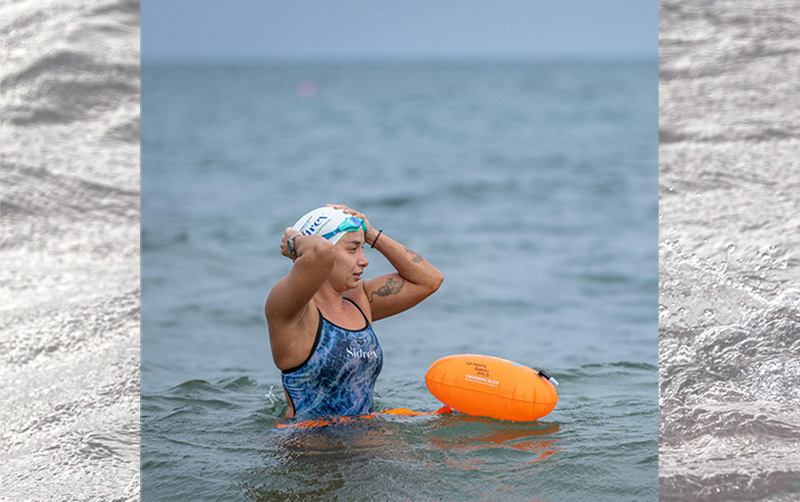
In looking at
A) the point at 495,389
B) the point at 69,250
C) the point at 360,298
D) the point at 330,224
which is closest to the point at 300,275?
the point at 330,224

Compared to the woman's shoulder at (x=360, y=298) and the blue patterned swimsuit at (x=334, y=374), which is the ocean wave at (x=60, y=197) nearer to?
the blue patterned swimsuit at (x=334, y=374)

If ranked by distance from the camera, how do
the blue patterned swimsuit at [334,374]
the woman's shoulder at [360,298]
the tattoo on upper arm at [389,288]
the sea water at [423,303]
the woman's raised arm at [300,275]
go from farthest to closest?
the tattoo on upper arm at [389,288] → the woman's shoulder at [360,298] → the blue patterned swimsuit at [334,374] → the sea water at [423,303] → the woman's raised arm at [300,275]

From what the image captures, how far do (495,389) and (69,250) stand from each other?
2565mm

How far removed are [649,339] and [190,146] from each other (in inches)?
880

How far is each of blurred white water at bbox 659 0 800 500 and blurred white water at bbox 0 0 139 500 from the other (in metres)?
1.00

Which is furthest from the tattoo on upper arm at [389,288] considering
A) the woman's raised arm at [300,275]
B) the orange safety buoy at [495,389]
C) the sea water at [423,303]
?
the woman's raised arm at [300,275]

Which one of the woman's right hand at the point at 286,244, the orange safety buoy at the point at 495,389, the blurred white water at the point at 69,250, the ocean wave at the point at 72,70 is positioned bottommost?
the orange safety buoy at the point at 495,389

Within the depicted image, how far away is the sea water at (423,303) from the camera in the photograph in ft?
10.9

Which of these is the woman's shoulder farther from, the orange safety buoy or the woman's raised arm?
the woman's raised arm

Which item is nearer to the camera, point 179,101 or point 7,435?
point 7,435

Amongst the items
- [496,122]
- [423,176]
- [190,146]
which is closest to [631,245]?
[423,176]

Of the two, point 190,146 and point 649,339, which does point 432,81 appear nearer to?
point 190,146

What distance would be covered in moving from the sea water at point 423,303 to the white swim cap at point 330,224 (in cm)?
85

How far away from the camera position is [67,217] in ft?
5.02
